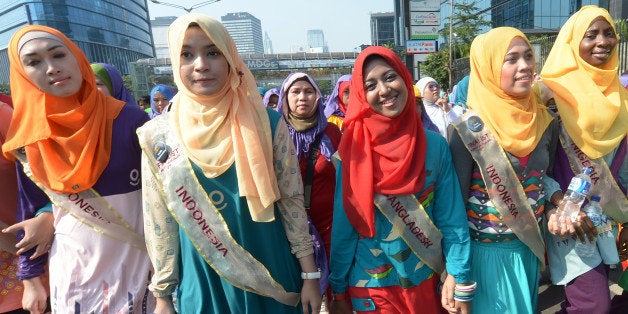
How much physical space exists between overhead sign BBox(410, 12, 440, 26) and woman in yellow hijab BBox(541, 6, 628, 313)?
73.0 feet

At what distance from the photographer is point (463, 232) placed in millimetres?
1725

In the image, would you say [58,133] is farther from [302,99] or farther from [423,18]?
[423,18]

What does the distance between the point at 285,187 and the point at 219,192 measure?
11.1 inches

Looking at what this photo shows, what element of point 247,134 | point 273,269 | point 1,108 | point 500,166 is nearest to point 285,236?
point 273,269

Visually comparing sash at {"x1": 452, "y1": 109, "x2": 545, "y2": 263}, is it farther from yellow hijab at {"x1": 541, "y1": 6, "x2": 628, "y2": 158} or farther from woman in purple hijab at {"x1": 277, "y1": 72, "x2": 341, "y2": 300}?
woman in purple hijab at {"x1": 277, "y1": 72, "x2": 341, "y2": 300}

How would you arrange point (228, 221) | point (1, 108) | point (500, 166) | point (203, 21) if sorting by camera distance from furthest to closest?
point (1, 108) → point (500, 166) → point (228, 221) → point (203, 21)

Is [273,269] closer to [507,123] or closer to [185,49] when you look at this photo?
[185,49]

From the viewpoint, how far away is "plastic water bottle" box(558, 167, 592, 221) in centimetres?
169

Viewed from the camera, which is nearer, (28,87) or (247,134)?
(247,134)

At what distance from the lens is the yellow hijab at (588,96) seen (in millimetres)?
1872

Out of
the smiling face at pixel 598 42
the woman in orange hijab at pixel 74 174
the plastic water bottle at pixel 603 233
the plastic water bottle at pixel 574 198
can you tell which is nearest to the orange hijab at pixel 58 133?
the woman in orange hijab at pixel 74 174

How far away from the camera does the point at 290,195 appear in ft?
5.24

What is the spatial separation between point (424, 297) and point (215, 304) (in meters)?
1.01

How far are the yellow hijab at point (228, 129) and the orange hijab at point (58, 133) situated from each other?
1.43 ft
